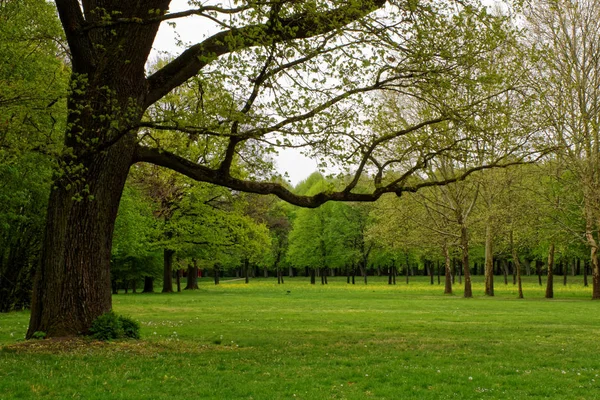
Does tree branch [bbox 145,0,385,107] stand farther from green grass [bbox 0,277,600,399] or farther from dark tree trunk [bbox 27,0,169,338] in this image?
green grass [bbox 0,277,600,399]

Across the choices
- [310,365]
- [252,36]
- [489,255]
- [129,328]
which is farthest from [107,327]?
[489,255]

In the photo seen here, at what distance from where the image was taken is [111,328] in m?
12.6

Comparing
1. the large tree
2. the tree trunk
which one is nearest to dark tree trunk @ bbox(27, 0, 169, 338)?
the large tree

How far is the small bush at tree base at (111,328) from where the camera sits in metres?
12.4

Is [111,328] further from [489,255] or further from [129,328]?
[489,255]

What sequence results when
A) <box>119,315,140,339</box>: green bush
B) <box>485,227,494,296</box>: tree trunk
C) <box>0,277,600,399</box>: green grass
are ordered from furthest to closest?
<box>485,227,494,296</box>: tree trunk → <box>119,315,140,339</box>: green bush → <box>0,277,600,399</box>: green grass

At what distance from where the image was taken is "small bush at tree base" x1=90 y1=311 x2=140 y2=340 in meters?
12.4

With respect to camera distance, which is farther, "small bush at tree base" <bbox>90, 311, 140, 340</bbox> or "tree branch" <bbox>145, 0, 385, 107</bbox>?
"small bush at tree base" <bbox>90, 311, 140, 340</bbox>

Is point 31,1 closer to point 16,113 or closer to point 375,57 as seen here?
point 16,113

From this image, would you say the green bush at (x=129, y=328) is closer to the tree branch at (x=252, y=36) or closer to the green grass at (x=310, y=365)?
the green grass at (x=310, y=365)

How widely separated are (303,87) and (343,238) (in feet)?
194

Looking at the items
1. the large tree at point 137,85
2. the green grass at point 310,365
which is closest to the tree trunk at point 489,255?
the green grass at point 310,365

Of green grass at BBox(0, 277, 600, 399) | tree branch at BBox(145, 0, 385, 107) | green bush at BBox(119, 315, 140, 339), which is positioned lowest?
green grass at BBox(0, 277, 600, 399)

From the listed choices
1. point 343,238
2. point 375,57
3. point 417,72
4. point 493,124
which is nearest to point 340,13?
point 375,57
